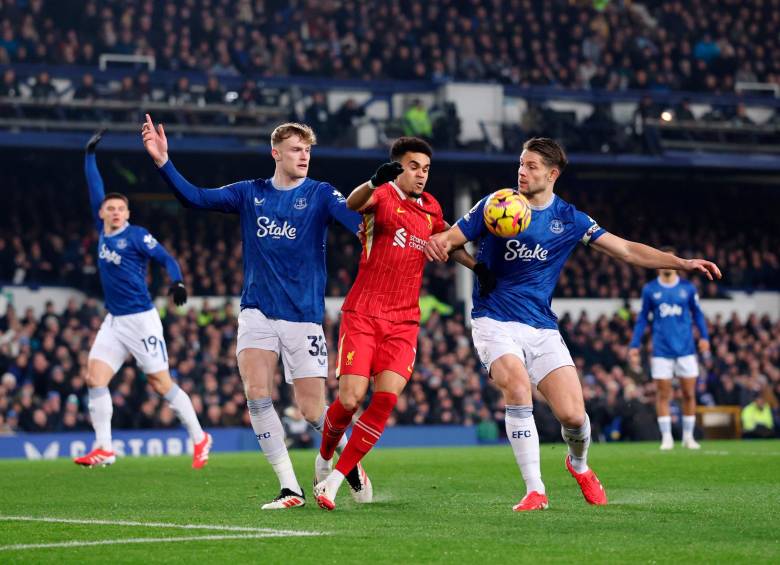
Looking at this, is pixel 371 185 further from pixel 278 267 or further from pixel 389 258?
pixel 278 267

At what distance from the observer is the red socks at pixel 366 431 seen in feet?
30.6

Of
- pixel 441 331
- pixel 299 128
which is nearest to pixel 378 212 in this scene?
pixel 299 128

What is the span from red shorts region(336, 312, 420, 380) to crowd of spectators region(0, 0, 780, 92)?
24237 mm

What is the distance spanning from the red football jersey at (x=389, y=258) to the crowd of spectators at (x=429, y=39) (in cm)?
2403

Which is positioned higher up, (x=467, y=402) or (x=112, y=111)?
(x=112, y=111)

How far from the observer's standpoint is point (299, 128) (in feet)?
32.6

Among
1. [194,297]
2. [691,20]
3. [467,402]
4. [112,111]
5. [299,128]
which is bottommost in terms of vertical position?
[467,402]

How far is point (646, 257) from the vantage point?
977cm

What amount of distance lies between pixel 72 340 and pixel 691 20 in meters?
24.2

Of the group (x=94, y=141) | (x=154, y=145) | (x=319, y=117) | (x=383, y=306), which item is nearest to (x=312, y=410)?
(x=383, y=306)

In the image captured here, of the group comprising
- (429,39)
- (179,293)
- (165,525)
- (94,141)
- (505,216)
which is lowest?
(165,525)

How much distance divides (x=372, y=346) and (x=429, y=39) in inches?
1112

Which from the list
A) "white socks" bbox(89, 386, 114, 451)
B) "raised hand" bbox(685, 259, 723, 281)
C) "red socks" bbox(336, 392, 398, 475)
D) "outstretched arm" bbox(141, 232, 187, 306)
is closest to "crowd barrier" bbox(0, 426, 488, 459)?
"white socks" bbox(89, 386, 114, 451)

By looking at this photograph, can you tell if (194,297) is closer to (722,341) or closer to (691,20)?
(722,341)
